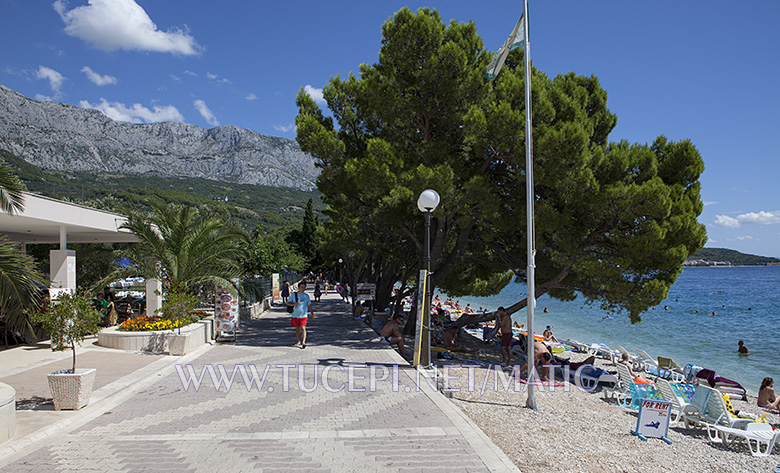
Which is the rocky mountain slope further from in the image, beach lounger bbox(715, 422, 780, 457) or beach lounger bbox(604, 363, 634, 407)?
beach lounger bbox(715, 422, 780, 457)

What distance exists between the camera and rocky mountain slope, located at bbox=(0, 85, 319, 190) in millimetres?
120375

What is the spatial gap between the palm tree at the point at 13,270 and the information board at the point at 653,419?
8.98 metres

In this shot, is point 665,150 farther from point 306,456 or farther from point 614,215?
point 306,456

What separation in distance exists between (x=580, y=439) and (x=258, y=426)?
4042 millimetres

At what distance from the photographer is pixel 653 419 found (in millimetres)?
7105

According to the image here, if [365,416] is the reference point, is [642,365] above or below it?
below

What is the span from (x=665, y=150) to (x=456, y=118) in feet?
20.7

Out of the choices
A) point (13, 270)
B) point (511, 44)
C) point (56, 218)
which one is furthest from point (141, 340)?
point (511, 44)

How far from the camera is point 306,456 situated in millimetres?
5004

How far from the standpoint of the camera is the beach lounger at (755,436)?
7578mm

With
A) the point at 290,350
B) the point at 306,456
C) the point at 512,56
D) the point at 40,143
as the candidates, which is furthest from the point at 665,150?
the point at 40,143

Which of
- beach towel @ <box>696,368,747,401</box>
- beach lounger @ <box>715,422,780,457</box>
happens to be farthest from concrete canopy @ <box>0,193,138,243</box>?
beach towel @ <box>696,368,747,401</box>

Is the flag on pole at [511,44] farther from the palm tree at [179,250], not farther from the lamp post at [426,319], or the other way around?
the palm tree at [179,250]

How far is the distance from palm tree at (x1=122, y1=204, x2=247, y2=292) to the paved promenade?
3.20m
